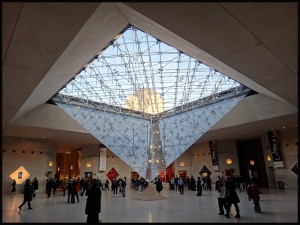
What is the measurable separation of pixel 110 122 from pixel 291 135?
15.9m

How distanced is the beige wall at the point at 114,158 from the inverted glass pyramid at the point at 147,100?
24.0 ft

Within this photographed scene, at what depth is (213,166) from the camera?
81.9 ft

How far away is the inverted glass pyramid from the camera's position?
1520 centimetres

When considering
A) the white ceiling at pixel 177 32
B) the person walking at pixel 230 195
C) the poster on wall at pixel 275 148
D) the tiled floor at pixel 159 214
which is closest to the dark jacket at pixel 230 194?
the person walking at pixel 230 195

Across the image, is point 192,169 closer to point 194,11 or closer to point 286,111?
point 286,111

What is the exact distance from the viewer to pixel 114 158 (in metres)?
27.9

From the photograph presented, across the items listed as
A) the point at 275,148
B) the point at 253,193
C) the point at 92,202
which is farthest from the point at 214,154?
the point at 92,202

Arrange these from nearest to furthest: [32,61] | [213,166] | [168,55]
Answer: [32,61] < [168,55] < [213,166]

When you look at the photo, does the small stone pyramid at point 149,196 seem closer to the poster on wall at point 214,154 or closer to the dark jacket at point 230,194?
the dark jacket at point 230,194

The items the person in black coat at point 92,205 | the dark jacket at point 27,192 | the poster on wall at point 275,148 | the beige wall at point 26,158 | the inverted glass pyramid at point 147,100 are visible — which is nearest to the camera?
the person in black coat at point 92,205

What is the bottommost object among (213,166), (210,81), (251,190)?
(251,190)

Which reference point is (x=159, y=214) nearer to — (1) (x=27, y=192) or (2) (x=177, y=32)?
(1) (x=27, y=192)

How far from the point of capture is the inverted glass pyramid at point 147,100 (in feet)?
49.9

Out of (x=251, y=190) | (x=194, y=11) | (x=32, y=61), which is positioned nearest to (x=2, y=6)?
(x=32, y=61)
